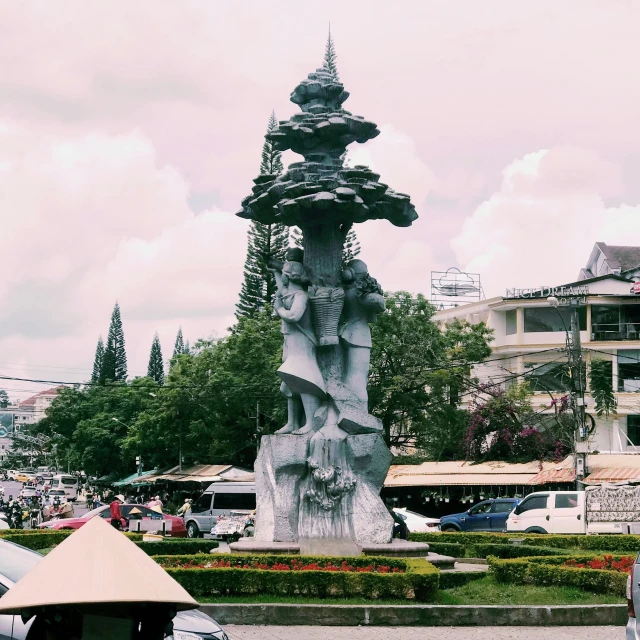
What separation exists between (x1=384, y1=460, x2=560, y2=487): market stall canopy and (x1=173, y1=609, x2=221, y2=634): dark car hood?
89.4ft

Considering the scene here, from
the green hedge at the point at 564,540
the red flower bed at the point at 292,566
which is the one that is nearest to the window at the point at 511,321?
the green hedge at the point at 564,540

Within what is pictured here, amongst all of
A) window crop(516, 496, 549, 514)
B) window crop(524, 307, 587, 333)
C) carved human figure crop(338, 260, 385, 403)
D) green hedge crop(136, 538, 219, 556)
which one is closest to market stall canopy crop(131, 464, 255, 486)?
window crop(524, 307, 587, 333)

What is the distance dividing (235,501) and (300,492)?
15966 millimetres

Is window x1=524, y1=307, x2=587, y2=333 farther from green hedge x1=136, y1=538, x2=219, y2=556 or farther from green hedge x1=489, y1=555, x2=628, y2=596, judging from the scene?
green hedge x1=489, y1=555, x2=628, y2=596

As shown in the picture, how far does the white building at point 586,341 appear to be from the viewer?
42812 mm

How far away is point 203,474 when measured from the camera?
1720 inches

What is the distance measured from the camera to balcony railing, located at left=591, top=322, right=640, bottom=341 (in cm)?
4419

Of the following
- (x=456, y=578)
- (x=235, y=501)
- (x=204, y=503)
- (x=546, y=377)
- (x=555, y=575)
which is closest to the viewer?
(x=555, y=575)

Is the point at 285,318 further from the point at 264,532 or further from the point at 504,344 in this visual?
the point at 504,344

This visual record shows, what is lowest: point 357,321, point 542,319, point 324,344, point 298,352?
point 298,352

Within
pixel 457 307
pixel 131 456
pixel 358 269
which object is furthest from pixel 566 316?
pixel 358 269

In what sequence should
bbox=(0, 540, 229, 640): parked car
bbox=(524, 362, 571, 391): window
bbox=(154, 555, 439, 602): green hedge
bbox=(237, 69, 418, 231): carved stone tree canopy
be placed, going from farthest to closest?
bbox=(524, 362, 571, 391): window < bbox=(237, 69, 418, 231): carved stone tree canopy < bbox=(154, 555, 439, 602): green hedge < bbox=(0, 540, 229, 640): parked car

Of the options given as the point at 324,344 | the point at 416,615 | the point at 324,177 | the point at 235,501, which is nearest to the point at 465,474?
the point at 235,501

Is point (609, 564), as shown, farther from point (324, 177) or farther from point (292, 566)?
point (324, 177)
